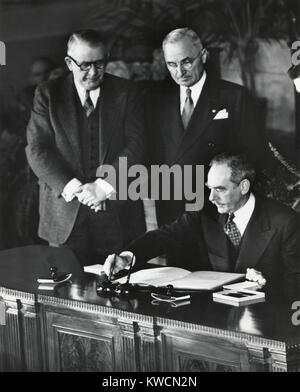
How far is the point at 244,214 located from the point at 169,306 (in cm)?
73

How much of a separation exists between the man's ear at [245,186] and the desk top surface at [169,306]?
0.62 m

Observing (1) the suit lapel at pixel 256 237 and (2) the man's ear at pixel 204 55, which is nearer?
(1) the suit lapel at pixel 256 237

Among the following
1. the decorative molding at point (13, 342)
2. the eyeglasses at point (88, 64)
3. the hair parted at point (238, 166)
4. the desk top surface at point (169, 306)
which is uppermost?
the eyeglasses at point (88, 64)

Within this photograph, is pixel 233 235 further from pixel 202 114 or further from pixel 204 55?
pixel 204 55

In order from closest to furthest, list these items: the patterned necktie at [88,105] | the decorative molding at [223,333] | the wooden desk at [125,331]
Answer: the decorative molding at [223,333] → the wooden desk at [125,331] → the patterned necktie at [88,105]

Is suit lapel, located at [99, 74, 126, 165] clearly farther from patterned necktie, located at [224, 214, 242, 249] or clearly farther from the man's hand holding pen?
patterned necktie, located at [224, 214, 242, 249]

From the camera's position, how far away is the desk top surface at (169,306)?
375 centimetres

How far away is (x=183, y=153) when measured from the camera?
4805mm

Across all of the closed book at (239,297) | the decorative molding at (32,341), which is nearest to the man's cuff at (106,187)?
the decorative molding at (32,341)

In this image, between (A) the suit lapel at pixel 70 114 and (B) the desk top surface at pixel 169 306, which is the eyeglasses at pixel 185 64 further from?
(B) the desk top surface at pixel 169 306

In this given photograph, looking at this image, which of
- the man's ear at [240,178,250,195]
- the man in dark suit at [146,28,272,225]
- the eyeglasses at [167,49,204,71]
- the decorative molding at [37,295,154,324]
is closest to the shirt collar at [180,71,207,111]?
the man in dark suit at [146,28,272,225]

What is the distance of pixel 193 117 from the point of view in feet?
15.6

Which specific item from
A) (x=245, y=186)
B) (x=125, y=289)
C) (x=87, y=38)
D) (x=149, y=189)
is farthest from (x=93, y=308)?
(x=87, y=38)

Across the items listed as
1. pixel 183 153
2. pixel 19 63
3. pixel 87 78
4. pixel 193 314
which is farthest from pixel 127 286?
pixel 19 63
